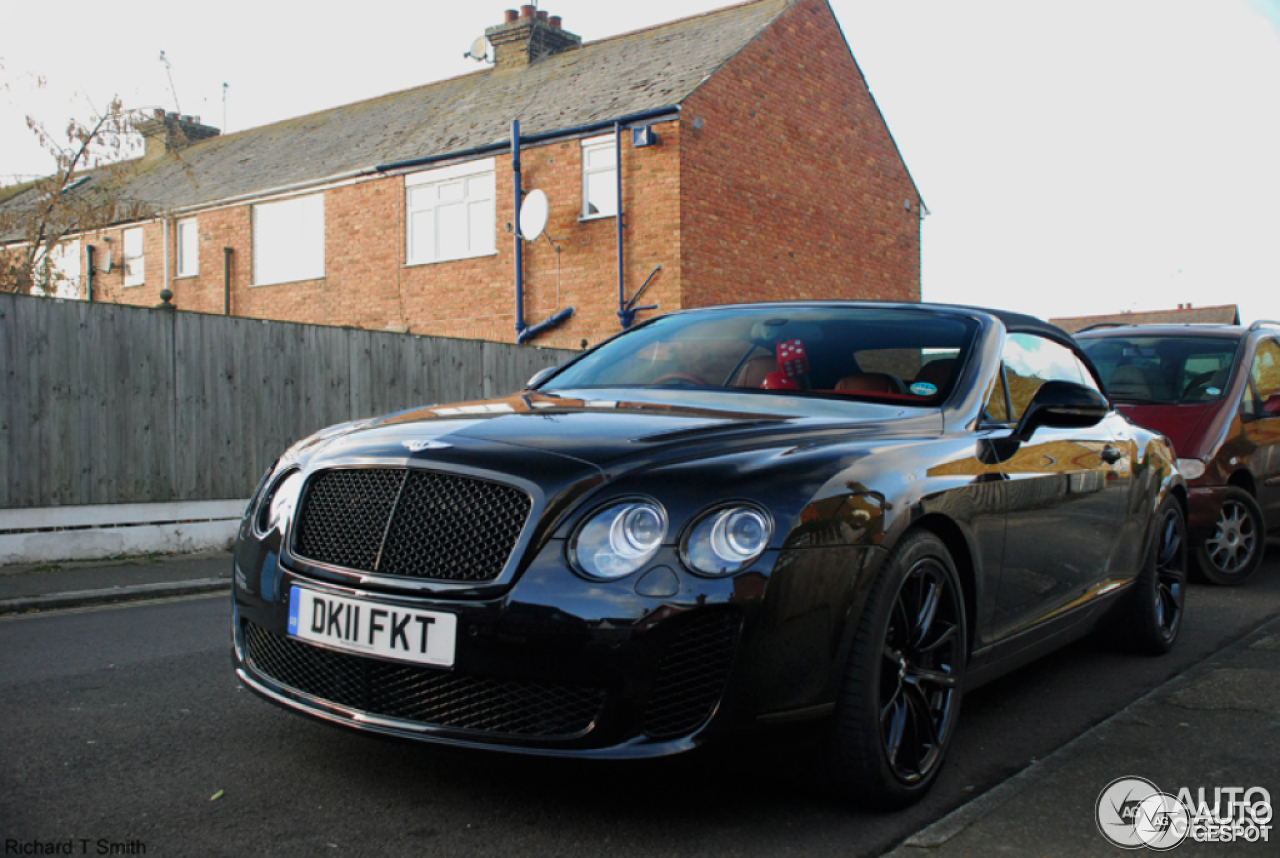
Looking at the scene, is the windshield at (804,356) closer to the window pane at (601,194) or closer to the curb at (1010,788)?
the curb at (1010,788)

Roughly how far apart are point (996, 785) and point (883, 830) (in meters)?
0.58

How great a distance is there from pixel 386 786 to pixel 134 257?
26.5 m

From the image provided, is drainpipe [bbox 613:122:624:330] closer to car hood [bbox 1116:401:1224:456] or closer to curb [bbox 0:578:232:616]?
curb [bbox 0:578:232:616]

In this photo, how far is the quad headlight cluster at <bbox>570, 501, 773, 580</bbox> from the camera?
279cm

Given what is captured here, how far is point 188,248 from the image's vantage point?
25.6 meters

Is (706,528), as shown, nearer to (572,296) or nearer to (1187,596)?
(1187,596)

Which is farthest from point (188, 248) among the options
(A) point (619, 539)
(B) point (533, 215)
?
(A) point (619, 539)

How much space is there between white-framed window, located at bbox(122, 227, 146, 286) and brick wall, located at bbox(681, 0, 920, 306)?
14348 millimetres

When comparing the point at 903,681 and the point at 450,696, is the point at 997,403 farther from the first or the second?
the point at 450,696

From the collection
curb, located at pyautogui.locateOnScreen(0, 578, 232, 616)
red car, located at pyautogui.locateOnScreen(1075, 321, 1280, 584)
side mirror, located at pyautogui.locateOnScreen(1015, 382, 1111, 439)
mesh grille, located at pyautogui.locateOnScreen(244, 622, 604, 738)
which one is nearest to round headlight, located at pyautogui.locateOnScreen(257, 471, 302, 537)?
mesh grille, located at pyautogui.locateOnScreen(244, 622, 604, 738)

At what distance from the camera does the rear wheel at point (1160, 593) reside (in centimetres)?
531

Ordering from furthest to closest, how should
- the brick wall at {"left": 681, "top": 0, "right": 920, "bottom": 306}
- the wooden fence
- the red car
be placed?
the brick wall at {"left": 681, "top": 0, "right": 920, "bottom": 306} < the wooden fence < the red car

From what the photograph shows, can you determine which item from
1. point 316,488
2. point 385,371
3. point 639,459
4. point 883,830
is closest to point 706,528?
point 639,459

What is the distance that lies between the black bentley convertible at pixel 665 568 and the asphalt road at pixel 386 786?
0.47ft
